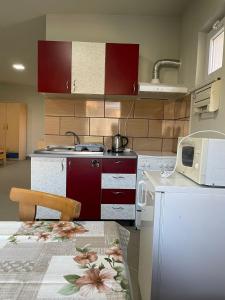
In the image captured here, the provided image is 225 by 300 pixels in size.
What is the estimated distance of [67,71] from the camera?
273cm

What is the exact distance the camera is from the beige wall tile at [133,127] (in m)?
3.21

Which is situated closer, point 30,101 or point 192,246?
point 192,246

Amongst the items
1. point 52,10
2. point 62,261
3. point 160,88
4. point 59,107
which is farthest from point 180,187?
point 52,10

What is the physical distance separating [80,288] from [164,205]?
0.62 metres

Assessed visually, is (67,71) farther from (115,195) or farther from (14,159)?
(14,159)

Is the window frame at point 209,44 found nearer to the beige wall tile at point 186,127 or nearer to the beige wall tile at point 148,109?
the beige wall tile at point 186,127

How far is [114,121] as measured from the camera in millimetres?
3195

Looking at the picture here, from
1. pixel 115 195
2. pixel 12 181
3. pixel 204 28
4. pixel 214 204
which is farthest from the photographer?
pixel 12 181

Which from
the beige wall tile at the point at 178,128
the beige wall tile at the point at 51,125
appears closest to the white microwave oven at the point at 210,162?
the beige wall tile at the point at 178,128

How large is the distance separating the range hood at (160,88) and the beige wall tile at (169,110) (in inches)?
3.3

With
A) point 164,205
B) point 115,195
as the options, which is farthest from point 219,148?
point 115,195

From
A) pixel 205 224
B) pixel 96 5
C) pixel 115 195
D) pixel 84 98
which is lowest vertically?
pixel 115 195

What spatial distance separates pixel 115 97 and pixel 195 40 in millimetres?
1096

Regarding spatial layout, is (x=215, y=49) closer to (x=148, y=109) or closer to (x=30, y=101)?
(x=148, y=109)
